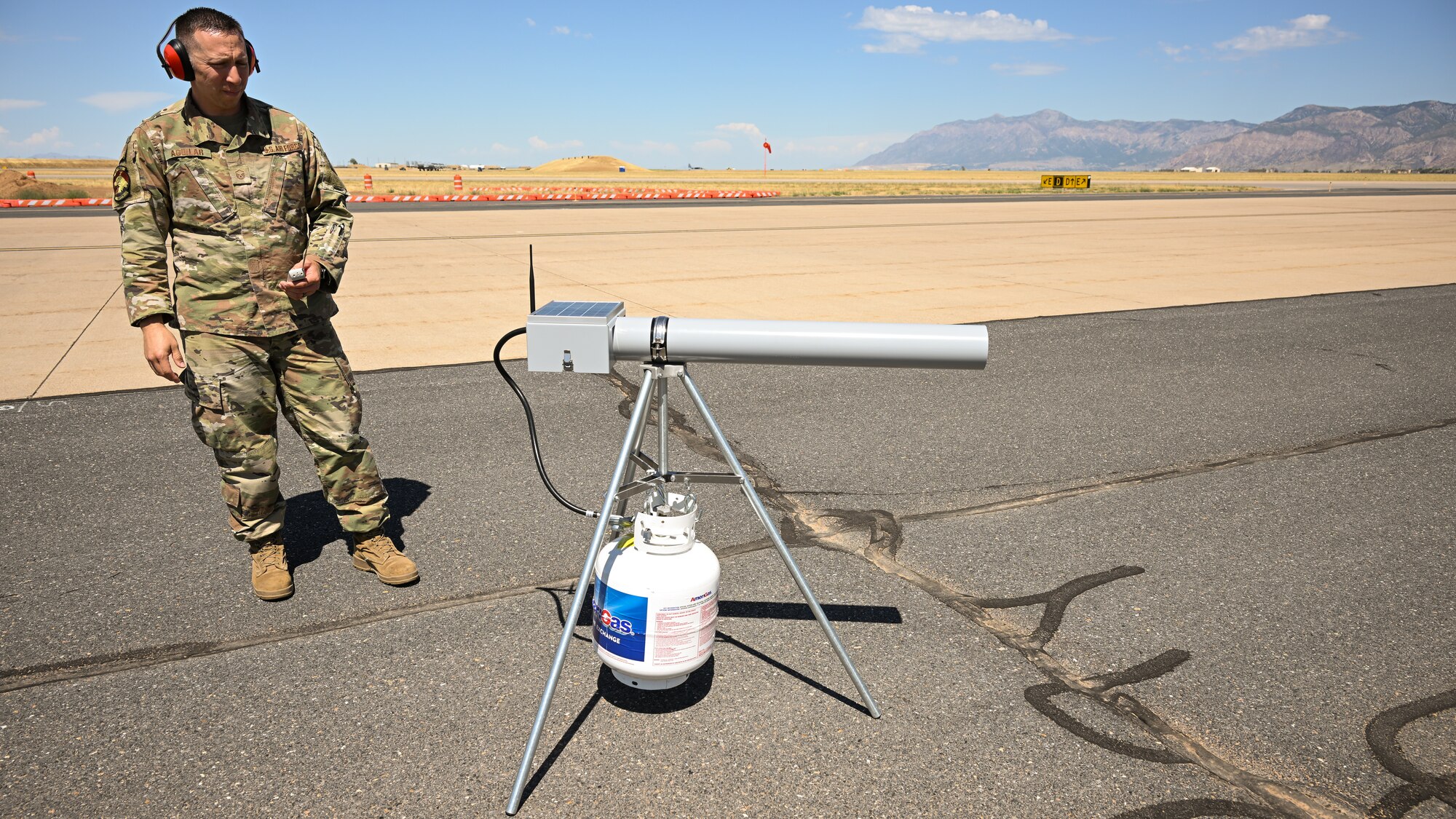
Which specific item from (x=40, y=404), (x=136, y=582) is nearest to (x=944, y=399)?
(x=136, y=582)

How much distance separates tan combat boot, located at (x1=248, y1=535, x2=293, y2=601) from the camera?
3.43m

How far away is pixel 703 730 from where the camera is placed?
2705 mm

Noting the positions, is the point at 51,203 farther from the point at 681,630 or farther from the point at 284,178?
the point at 681,630

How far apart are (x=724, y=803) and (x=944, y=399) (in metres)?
4.50

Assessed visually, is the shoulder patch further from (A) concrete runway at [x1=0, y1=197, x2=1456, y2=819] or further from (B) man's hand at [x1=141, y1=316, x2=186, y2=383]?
(A) concrete runway at [x1=0, y1=197, x2=1456, y2=819]

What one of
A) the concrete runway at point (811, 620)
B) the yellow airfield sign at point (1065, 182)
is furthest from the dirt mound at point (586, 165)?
the concrete runway at point (811, 620)

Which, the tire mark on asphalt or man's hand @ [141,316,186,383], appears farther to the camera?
man's hand @ [141,316,186,383]

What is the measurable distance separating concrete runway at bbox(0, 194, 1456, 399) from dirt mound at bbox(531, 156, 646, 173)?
102147mm

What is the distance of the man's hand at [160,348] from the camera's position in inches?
126

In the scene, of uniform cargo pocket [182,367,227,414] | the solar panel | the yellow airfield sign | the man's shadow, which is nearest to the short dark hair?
uniform cargo pocket [182,367,227,414]

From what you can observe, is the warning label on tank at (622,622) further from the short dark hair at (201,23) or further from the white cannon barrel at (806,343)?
the short dark hair at (201,23)

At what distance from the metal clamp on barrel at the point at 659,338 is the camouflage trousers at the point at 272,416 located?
166cm

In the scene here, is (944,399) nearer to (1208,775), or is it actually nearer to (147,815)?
(1208,775)

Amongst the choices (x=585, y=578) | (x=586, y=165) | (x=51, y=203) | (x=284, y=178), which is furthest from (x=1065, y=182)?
(x=586, y=165)
